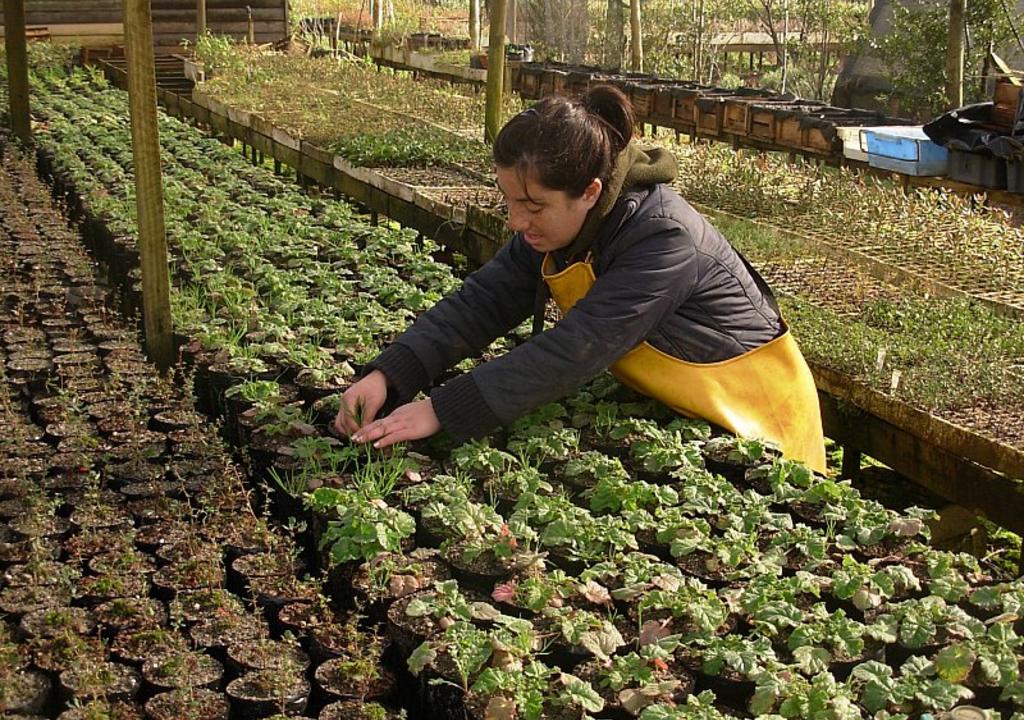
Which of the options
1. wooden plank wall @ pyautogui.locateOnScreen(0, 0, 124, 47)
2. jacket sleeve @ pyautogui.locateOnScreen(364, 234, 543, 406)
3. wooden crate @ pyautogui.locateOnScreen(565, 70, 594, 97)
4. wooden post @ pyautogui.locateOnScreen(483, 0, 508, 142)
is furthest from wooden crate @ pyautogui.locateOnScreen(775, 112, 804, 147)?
wooden plank wall @ pyautogui.locateOnScreen(0, 0, 124, 47)

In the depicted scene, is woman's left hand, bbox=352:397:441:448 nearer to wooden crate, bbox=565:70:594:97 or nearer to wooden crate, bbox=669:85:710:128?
wooden crate, bbox=669:85:710:128

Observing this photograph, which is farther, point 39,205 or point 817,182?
point 817,182

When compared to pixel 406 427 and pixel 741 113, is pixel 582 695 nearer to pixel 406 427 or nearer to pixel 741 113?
pixel 406 427

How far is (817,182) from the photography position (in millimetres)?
7973

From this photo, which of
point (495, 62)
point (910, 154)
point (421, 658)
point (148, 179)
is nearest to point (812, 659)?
point (421, 658)

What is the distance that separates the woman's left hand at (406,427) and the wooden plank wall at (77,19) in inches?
664

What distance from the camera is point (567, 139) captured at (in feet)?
9.08

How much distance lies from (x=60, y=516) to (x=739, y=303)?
1.67 m

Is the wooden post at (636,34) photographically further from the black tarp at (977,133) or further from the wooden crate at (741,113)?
the black tarp at (977,133)

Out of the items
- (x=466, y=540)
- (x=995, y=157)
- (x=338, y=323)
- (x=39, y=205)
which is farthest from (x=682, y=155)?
(x=466, y=540)

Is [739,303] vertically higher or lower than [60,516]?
higher

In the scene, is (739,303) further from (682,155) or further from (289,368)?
(682,155)

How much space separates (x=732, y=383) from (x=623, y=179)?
0.58 metres

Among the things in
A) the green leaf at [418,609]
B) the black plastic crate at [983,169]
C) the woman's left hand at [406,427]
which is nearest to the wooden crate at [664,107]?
the black plastic crate at [983,169]
